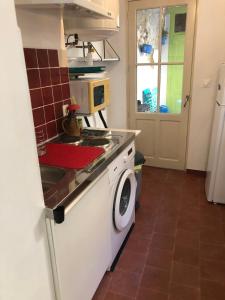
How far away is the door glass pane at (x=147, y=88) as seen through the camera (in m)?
3.14

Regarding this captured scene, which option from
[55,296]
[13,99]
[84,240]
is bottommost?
[55,296]

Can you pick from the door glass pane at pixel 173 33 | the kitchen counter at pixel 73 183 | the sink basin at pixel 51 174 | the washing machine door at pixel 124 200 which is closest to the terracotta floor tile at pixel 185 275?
the washing machine door at pixel 124 200

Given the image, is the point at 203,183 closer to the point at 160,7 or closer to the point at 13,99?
the point at 160,7

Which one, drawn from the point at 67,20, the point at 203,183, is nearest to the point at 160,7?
the point at 67,20

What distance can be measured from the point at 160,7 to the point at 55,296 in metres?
3.02

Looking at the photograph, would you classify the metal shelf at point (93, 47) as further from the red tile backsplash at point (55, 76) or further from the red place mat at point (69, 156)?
the red place mat at point (69, 156)

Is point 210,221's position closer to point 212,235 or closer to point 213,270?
point 212,235

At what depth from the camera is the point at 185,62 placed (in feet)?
9.59

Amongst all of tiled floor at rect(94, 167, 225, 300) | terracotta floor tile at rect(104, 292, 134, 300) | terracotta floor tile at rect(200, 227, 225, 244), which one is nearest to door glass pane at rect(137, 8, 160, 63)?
tiled floor at rect(94, 167, 225, 300)

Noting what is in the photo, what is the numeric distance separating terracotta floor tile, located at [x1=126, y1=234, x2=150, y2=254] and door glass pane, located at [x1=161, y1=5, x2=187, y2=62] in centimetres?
212

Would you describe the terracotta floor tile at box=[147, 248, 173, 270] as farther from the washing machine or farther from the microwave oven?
the microwave oven

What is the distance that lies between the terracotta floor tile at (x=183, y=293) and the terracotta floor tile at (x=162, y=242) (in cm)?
37

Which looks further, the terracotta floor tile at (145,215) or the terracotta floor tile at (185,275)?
the terracotta floor tile at (145,215)

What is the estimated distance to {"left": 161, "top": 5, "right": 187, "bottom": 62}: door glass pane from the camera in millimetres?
2819
